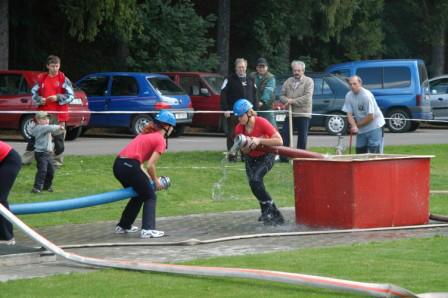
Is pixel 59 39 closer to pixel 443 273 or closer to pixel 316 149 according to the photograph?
pixel 316 149

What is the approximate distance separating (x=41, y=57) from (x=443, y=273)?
89.9 ft

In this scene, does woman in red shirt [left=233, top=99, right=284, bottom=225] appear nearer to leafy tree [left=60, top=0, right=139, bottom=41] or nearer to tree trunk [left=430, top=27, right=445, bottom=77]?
leafy tree [left=60, top=0, right=139, bottom=41]

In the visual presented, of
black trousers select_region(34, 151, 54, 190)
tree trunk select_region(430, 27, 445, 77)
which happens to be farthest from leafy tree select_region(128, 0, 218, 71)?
black trousers select_region(34, 151, 54, 190)

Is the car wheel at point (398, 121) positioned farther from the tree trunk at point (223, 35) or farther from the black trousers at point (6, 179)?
the black trousers at point (6, 179)

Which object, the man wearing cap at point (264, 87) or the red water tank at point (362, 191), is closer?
the red water tank at point (362, 191)

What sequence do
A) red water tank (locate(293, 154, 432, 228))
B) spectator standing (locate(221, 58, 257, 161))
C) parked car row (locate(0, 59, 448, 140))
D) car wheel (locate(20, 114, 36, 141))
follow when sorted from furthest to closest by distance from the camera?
parked car row (locate(0, 59, 448, 140)) < car wheel (locate(20, 114, 36, 141)) < spectator standing (locate(221, 58, 257, 161)) < red water tank (locate(293, 154, 432, 228))

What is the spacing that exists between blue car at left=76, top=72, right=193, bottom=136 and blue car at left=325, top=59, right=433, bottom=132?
6246 millimetres

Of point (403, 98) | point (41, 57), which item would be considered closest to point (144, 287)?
point (403, 98)

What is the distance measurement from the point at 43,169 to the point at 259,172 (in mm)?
4316

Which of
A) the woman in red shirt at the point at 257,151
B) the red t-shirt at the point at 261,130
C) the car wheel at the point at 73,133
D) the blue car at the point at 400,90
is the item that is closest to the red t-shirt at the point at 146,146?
the woman in red shirt at the point at 257,151

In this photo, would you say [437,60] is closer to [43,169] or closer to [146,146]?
[43,169]

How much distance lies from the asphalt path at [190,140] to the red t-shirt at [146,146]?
9993 millimetres

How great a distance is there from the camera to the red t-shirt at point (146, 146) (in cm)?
1295

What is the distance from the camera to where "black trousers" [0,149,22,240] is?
1185cm
